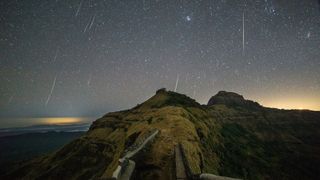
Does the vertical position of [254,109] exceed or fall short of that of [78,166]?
it exceeds it

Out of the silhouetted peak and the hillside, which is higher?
the silhouetted peak

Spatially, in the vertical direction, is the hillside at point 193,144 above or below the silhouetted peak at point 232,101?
below

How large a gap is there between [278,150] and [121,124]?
57.6 metres

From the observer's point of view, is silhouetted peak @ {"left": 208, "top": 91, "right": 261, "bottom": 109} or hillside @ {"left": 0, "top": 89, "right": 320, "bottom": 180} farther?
silhouetted peak @ {"left": 208, "top": 91, "right": 261, "bottom": 109}

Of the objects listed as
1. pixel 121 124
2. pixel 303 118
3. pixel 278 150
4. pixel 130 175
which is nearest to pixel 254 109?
pixel 303 118

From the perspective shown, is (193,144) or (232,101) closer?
(193,144)

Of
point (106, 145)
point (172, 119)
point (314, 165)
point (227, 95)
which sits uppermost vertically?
point (227, 95)

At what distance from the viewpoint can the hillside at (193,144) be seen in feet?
59.4

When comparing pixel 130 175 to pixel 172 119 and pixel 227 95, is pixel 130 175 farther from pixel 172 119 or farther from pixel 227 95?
pixel 227 95

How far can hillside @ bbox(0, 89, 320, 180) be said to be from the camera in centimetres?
1811

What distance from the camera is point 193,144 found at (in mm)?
21156

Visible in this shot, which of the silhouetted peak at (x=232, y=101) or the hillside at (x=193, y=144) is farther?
the silhouetted peak at (x=232, y=101)

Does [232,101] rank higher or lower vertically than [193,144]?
higher

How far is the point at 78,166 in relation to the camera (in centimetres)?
3825
